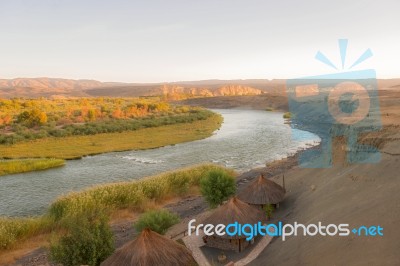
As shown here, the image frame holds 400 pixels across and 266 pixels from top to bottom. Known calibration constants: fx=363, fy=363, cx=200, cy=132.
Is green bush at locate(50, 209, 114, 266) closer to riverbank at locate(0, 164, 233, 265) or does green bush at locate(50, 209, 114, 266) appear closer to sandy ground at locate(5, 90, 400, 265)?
sandy ground at locate(5, 90, 400, 265)

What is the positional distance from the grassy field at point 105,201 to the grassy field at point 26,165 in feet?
43.9

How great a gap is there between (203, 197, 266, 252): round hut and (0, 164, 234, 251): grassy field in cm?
638

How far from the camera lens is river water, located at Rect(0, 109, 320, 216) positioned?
102 ft

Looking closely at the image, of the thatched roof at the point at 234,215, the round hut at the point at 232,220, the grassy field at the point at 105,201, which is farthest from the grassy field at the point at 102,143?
the thatched roof at the point at 234,215

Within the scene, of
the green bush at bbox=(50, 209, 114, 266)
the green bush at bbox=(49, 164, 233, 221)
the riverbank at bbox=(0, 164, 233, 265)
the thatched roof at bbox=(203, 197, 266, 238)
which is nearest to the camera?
the green bush at bbox=(50, 209, 114, 266)

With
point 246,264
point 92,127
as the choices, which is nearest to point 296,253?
point 246,264

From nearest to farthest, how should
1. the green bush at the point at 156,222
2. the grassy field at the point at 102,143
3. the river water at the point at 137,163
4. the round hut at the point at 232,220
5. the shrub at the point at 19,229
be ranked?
1. the round hut at the point at 232,220
2. the shrub at the point at 19,229
3. the green bush at the point at 156,222
4. the river water at the point at 137,163
5. the grassy field at the point at 102,143

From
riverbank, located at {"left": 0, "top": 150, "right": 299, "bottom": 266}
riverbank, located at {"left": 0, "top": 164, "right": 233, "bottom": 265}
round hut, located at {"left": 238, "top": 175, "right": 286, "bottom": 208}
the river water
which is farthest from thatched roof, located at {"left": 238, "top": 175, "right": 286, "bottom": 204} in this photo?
the river water

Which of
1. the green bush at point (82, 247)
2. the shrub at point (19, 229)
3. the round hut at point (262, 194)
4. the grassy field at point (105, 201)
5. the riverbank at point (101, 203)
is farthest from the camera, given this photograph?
the round hut at point (262, 194)

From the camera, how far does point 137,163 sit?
42.2 metres

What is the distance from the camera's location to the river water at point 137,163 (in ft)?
102

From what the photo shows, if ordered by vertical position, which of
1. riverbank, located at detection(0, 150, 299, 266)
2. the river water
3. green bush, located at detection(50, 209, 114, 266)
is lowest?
riverbank, located at detection(0, 150, 299, 266)

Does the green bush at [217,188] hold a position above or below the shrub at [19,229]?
above

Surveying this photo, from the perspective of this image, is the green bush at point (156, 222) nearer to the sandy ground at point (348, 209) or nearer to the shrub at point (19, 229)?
the sandy ground at point (348, 209)
